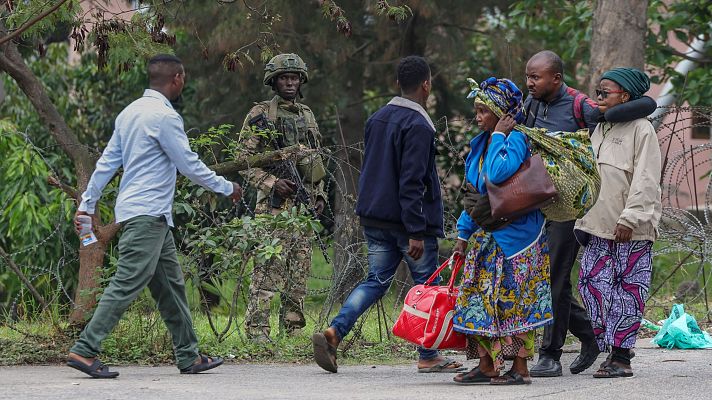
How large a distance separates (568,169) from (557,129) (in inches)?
27.4

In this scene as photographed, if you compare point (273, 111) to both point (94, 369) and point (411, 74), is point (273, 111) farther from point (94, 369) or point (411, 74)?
point (94, 369)

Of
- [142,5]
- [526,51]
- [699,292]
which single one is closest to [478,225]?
[142,5]

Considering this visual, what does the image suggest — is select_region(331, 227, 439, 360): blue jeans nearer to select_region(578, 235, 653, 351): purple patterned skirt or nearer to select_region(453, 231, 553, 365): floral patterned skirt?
select_region(453, 231, 553, 365): floral patterned skirt

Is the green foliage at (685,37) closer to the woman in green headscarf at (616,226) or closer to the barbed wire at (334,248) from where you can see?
the barbed wire at (334,248)

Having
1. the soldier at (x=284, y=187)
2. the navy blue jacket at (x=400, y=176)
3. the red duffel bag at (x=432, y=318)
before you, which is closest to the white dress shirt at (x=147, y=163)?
the navy blue jacket at (x=400, y=176)

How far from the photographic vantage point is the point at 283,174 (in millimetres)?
8766

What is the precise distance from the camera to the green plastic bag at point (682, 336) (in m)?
8.91

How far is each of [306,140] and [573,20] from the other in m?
8.26

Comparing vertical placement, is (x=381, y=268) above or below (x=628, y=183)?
below

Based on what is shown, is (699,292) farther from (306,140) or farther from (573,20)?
(573,20)

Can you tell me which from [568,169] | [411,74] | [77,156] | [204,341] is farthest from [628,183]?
[77,156]

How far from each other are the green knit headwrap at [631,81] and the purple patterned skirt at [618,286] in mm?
846

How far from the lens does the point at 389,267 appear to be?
7504mm

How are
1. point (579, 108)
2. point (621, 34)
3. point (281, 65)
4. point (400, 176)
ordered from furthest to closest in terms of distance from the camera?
1. point (621, 34)
2. point (281, 65)
3. point (579, 108)
4. point (400, 176)
